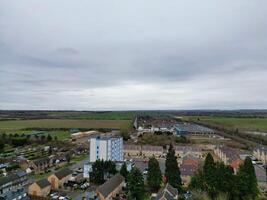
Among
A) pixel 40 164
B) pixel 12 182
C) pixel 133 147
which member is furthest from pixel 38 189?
pixel 133 147

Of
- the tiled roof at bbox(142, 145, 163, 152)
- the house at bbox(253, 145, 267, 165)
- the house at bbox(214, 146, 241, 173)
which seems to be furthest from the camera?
the tiled roof at bbox(142, 145, 163, 152)

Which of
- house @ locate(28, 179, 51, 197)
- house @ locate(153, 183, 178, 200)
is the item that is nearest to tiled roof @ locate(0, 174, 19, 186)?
house @ locate(28, 179, 51, 197)

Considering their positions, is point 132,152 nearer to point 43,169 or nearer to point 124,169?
point 43,169

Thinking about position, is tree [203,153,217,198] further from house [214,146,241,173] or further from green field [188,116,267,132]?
green field [188,116,267,132]

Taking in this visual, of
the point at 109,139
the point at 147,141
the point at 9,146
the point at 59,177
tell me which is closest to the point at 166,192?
the point at 59,177

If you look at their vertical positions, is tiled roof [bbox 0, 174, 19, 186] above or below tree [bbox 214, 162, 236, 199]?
below

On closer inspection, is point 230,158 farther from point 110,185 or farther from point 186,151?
point 110,185
